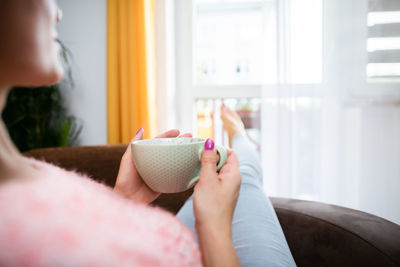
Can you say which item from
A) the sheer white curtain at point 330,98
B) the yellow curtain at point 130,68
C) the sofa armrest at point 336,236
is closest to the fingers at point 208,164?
the sofa armrest at point 336,236

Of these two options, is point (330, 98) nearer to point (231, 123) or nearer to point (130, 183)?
point (231, 123)

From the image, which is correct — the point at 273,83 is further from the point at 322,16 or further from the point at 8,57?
the point at 8,57

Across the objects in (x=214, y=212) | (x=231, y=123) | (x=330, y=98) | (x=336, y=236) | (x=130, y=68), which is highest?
(x=130, y=68)

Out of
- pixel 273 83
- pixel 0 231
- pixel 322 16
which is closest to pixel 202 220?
pixel 0 231

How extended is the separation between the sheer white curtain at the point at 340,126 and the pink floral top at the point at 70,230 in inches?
57.9

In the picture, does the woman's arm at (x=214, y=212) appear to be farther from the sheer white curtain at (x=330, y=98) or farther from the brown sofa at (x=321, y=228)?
the sheer white curtain at (x=330, y=98)

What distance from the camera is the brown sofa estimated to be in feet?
1.76

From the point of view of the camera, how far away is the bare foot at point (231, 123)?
52.0 inches

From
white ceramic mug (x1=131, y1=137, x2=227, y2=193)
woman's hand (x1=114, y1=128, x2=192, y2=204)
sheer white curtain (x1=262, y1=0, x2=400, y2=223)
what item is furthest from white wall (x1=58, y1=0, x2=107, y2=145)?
white ceramic mug (x1=131, y1=137, x2=227, y2=193)

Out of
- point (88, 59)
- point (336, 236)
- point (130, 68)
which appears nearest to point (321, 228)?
point (336, 236)

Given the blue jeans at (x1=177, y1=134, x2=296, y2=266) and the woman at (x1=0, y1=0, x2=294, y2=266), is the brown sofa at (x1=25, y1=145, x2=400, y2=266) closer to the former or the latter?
the blue jeans at (x1=177, y1=134, x2=296, y2=266)

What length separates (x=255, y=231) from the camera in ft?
1.86

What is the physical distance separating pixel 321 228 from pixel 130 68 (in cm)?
127

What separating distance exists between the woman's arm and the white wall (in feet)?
4.47
